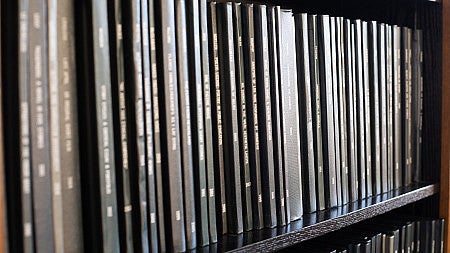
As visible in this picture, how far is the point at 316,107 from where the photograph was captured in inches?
31.1

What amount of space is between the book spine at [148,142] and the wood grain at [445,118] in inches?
24.5

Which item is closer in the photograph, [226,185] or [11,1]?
[11,1]

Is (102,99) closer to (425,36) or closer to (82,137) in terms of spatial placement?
(82,137)

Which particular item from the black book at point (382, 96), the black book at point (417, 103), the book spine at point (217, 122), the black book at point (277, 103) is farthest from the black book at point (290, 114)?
the black book at point (417, 103)

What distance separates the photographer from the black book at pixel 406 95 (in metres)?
0.95

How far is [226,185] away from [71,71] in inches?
9.9

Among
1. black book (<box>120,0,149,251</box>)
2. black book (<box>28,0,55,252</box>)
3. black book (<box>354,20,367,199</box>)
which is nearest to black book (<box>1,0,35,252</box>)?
black book (<box>28,0,55,252</box>)

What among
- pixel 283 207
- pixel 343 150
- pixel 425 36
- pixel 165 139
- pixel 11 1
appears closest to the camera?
pixel 11 1

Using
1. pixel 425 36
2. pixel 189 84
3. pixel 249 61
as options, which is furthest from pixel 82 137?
pixel 425 36

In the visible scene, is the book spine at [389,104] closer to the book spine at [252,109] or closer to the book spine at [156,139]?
the book spine at [252,109]

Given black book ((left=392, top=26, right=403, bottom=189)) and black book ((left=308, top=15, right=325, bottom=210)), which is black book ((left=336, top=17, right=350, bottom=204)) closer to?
black book ((left=308, top=15, right=325, bottom=210))

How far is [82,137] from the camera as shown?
529 millimetres

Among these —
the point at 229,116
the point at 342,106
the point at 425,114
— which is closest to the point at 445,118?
the point at 425,114

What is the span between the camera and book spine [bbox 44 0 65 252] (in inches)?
19.2
